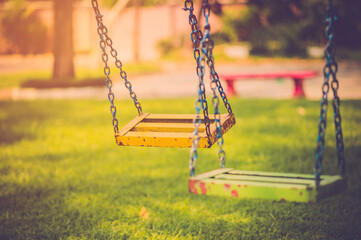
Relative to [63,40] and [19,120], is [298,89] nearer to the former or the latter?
[19,120]

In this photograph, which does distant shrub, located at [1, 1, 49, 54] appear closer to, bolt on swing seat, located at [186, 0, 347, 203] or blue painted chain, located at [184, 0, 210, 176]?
blue painted chain, located at [184, 0, 210, 176]

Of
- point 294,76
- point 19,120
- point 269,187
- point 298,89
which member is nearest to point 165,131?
point 269,187

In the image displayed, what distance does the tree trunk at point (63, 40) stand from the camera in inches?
396

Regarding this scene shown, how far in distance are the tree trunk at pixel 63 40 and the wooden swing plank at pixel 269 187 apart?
8360mm

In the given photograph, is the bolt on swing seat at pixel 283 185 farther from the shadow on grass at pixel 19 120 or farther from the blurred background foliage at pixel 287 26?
the blurred background foliage at pixel 287 26

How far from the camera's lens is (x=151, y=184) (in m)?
3.83

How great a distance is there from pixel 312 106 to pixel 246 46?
38.9 ft

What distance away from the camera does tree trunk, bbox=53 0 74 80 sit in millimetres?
10070

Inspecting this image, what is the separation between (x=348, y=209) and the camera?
3111 mm

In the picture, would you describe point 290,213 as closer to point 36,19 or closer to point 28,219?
point 28,219

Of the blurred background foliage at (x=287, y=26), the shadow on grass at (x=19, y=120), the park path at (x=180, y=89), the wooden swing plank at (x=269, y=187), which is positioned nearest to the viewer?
the wooden swing plank at (x=269, y=187)

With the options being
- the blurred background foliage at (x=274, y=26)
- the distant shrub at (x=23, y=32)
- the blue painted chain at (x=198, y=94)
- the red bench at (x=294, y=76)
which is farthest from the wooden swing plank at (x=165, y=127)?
the distant shrub at (x=23, y=32)

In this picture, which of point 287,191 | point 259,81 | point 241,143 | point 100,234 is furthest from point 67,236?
point 259,81

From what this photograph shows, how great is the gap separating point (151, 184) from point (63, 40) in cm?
727
